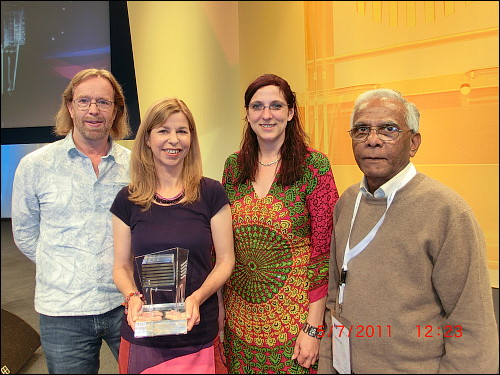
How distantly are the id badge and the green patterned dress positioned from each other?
277 millimetres

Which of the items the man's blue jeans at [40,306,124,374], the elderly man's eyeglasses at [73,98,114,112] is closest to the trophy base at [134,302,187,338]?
the man's blue jeans at [40,306,124,374]

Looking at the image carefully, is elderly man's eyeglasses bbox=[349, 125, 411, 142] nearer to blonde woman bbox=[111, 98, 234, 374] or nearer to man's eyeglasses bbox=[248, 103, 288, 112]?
man's eyeglasses bbox=[248, 103, 288, 112]

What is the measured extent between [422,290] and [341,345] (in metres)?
0.36

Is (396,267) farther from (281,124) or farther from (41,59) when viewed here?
(41,59)

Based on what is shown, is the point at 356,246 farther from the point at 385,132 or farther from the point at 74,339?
the point at 74,339

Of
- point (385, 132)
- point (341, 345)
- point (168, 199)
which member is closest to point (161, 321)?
point (168, 199)

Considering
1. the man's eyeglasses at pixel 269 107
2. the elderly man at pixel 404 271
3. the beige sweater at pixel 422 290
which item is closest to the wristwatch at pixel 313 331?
the elderly man at pixel 404 271

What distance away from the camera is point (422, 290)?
49.7 inches

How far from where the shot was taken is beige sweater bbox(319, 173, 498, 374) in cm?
119

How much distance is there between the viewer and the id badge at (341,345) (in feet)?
4.48

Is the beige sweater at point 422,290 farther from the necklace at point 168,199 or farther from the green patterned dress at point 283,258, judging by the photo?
the necklace at point 168,199

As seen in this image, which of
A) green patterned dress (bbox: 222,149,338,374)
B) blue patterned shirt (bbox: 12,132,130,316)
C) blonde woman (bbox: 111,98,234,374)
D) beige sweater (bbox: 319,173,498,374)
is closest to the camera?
beige sweater (bbox: 319,173,498,374)
